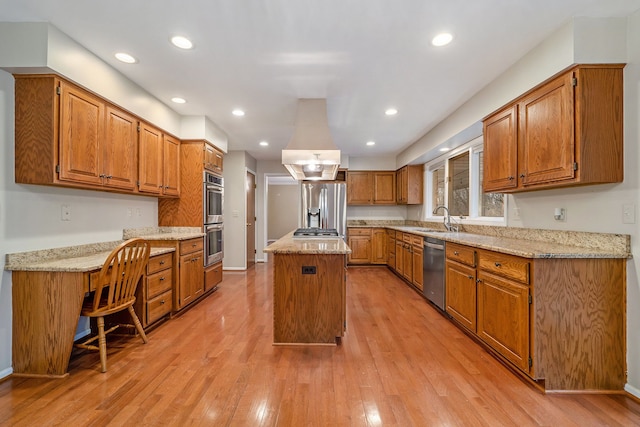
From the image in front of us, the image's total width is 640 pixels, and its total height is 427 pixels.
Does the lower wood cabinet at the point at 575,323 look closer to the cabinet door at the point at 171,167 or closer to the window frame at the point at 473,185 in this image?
the window frame at the point at 473,185

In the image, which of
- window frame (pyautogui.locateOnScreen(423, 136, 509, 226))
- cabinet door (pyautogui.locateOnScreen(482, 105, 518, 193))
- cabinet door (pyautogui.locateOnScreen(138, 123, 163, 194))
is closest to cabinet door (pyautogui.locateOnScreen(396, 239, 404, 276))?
window frame (pyautogui.locateOnScreen(423, 136, 509, 226))

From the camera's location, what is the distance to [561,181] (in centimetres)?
206

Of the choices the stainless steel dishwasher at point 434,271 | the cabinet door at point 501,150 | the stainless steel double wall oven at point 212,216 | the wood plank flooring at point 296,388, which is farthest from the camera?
the stainless steel double wall oven at point 212,216

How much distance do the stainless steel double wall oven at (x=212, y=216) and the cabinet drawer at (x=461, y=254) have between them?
3001 mm

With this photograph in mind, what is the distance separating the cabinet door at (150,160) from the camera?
313 centimetres

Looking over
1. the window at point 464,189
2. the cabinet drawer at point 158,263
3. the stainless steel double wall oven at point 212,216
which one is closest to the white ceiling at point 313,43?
the window at point 464,189

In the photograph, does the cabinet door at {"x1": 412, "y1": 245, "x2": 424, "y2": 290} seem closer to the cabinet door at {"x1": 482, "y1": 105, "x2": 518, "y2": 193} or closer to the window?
the window

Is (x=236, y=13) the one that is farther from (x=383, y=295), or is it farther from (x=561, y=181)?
(x=383, y=295)

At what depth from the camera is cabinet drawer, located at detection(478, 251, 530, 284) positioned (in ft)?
6.48

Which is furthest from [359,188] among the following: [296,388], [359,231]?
[296,388]

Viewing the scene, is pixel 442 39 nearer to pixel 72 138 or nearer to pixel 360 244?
pixel 72 138

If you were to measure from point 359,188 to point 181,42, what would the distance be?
15.2ft

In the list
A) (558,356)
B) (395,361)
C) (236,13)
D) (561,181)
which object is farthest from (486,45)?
(395,361)

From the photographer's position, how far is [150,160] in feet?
10.8
